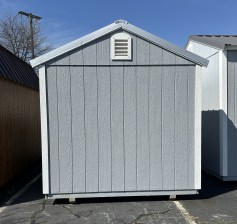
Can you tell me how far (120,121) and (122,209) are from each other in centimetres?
157

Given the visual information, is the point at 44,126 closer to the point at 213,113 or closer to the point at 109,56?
the point at 109,56

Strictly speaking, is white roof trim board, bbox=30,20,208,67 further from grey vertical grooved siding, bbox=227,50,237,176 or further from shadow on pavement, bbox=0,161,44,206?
shadow on pavement, bbox=0,161,44,206

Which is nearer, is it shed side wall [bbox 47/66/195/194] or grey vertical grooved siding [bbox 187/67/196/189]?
shed side wall [bbox 47/66/195/194]

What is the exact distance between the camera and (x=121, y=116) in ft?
19.1

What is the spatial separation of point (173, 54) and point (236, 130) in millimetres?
2767

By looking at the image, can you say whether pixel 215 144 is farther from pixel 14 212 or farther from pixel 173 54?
pixel 14 212

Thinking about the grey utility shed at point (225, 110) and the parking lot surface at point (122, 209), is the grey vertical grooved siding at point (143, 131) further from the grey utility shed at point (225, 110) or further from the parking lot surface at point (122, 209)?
the grey utility shed at point (225, 110)

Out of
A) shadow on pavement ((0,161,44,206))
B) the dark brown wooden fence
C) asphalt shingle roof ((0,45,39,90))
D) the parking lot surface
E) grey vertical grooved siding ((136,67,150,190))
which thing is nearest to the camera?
the parking lot surface

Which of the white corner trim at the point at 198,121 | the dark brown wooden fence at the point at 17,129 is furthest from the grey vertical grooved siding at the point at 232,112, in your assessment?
the dark brown wooden fence at the point at 17,129

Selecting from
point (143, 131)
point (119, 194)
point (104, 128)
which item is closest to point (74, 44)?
point (104, 128)

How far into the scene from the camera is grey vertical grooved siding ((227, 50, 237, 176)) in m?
7.33

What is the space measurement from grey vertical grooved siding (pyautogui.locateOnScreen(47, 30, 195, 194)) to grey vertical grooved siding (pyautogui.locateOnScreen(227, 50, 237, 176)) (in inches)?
74.0

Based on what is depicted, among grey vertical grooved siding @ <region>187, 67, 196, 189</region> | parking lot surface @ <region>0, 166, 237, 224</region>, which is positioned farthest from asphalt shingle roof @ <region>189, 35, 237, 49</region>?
parking lot surface @ <region>0, 166, 237, 224</region>

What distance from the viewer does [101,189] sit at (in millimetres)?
5820
